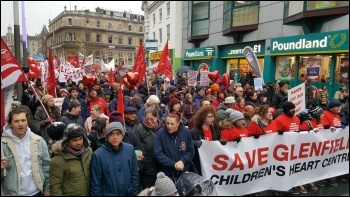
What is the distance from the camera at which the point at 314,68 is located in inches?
354

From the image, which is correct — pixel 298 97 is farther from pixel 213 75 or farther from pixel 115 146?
pixel 213 75

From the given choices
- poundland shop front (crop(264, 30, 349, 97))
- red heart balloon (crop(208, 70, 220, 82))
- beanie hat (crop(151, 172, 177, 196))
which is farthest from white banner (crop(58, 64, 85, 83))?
beanie hat (crop(151, 172, 177, 196))

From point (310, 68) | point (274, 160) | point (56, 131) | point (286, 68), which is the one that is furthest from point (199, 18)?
point (310, 68)

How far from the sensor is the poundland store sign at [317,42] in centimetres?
378

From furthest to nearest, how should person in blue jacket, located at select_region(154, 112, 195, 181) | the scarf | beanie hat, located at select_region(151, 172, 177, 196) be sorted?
person in blue jacket, located at select_region(154, 112, 195, 181) → the scarf → beanie hat, located at select_region(151, 172, 177, 196)

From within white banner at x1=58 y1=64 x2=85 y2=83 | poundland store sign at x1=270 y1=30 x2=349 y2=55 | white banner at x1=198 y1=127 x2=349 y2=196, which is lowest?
white banner at x1=198 y1=127 x2=349 y2=196

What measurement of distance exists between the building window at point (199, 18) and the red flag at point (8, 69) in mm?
1988

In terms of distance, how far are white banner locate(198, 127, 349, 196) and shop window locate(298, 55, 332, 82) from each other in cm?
434

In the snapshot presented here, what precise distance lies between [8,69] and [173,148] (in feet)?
6.77

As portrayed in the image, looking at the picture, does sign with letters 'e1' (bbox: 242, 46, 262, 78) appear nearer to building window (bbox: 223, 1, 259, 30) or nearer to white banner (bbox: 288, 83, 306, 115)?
white banner (bbox: 288, 83, 306, 115)

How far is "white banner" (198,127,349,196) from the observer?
3.86m

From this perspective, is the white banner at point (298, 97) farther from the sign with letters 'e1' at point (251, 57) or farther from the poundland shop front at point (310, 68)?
the poundland shop front at point (310, 68)

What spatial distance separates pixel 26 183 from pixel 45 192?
202 millimetres

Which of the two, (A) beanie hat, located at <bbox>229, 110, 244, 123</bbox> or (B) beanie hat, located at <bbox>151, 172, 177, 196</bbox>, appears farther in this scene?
(A) beanie hat, located at <bbox>229, 110, 244, 123</bbox>
